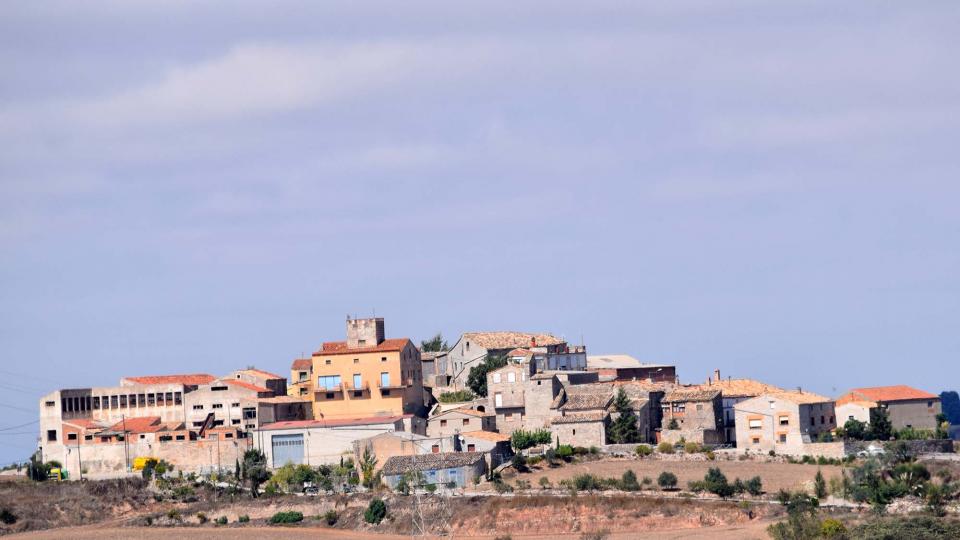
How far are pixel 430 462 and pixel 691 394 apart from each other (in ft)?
61.1

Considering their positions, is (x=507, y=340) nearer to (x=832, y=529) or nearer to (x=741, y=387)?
(x=741, y=387)

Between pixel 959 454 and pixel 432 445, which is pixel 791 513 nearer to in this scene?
pixel 959 454

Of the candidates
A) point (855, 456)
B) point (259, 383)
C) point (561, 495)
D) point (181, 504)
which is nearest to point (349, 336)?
point (259, 383)

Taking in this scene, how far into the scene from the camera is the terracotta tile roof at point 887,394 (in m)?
122

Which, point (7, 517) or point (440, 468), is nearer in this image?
point (440, 468)

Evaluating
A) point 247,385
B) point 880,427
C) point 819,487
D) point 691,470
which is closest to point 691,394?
point 691,470

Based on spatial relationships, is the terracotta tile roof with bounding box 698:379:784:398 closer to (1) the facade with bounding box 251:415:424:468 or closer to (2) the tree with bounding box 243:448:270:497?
(1) the facade with bounding box 251:415:424:468

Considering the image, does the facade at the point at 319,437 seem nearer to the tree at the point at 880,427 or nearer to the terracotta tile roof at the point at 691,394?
the terracotta tile roof at the point at 691,394

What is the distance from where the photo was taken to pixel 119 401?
123m

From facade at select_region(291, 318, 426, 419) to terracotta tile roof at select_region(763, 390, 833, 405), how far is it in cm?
2436

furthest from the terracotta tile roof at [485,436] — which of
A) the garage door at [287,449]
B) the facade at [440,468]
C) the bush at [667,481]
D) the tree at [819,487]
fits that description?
the tree at [819,487]

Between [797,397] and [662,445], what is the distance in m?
10.1

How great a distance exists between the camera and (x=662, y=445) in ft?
362

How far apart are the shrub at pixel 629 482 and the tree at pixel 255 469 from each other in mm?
23479
